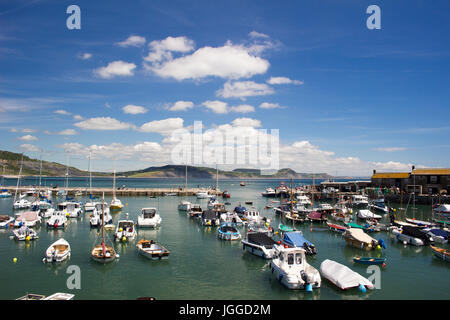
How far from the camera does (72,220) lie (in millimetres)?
59094

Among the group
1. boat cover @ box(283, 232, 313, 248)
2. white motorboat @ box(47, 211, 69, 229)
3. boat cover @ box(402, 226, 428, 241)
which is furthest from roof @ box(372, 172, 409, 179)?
white motorboat @ box(47, 211, 69, 229)

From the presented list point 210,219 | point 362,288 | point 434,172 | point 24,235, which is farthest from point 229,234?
point 434,172

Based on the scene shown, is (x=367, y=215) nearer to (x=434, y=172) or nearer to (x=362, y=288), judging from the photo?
(x=362, y=288)

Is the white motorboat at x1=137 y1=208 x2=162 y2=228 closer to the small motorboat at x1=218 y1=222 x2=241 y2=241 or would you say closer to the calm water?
the calm water

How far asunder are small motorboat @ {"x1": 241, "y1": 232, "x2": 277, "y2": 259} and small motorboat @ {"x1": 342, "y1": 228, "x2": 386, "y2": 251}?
11509mm

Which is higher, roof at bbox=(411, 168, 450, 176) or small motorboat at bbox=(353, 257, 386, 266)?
roof at bbox=(411, 168, 450, 176)

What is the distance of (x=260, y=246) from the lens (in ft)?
113

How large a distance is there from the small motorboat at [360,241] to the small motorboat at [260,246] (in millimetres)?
11509

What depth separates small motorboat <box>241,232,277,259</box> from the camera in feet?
110

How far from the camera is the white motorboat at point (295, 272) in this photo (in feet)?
80.7

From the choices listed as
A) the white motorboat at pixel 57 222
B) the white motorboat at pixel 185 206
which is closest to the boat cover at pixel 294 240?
the white motorboat at pixel 57 222

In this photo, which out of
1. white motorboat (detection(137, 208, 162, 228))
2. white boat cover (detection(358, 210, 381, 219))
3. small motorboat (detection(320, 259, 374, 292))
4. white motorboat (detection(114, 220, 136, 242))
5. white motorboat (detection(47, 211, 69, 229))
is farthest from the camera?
white boat cover (detection(358, 210, 381, 219))

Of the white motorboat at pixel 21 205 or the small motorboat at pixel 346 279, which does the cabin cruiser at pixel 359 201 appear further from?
the white motorboat at pixel 21 205
